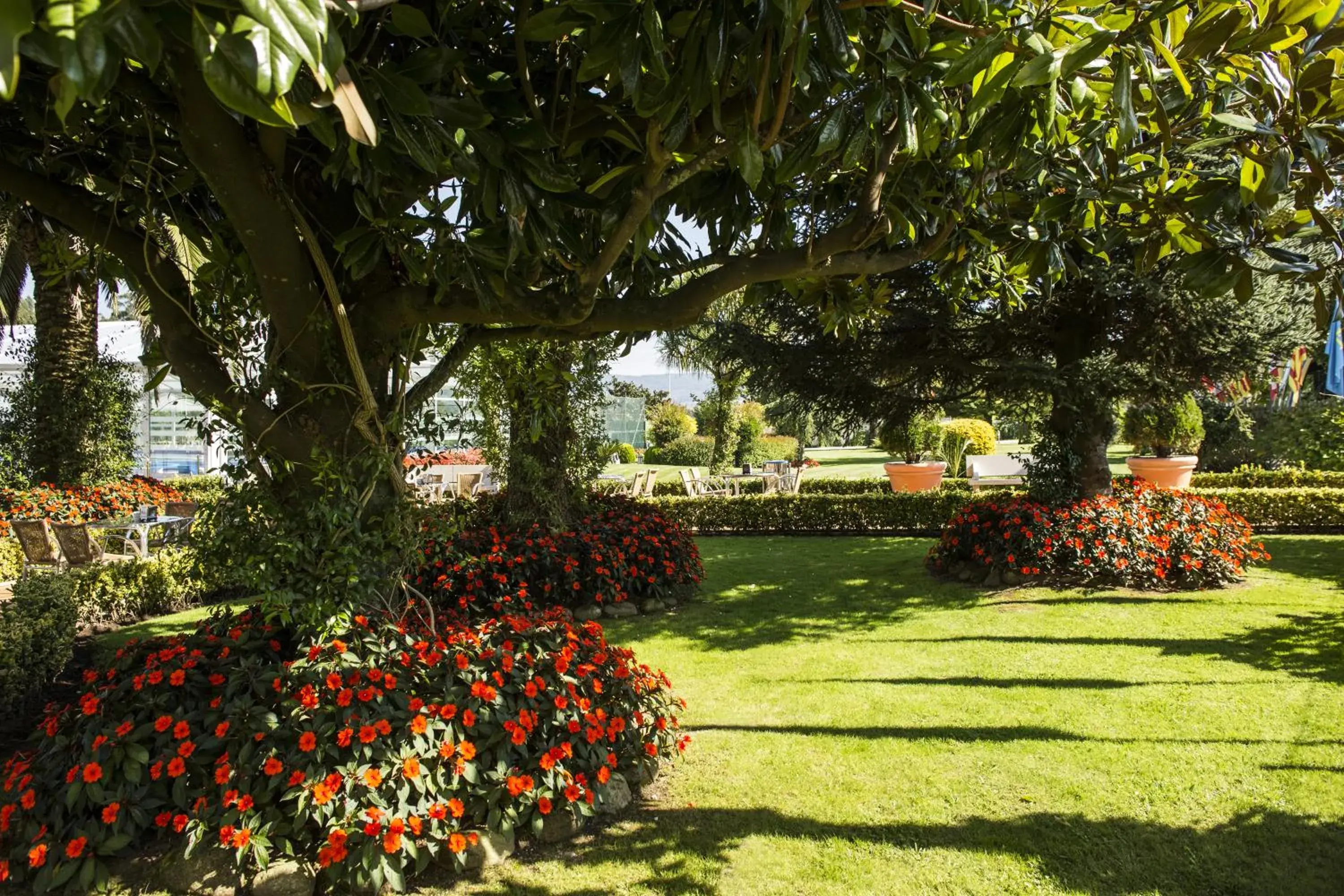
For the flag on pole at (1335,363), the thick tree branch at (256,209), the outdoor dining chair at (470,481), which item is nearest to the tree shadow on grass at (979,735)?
the thick tree branch at (256,209)

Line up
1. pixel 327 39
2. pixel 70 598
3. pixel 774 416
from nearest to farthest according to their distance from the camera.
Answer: pixel 327 39, pixel 70 598, pixel 774 416

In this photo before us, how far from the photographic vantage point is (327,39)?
1.15 m

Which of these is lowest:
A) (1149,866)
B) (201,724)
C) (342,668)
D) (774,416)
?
(1149,866)

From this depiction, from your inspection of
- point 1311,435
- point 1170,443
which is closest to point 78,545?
point 1170,443

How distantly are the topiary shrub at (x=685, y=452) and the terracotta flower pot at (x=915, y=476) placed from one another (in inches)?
497

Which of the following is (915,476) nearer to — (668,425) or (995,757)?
(995,757)

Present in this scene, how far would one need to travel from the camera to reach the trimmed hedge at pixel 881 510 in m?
12.1

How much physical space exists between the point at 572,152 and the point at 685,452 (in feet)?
92.6

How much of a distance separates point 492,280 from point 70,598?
4773 millimetres

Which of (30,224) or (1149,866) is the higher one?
(30,224)

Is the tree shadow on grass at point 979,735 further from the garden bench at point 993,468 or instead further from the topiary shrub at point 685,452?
the topiary shrub at point 685,452

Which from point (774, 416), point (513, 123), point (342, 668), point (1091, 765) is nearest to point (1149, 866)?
point (1091, 765)

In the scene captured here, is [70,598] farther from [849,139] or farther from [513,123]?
[849,139]

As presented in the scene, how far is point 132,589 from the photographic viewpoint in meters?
7.86
